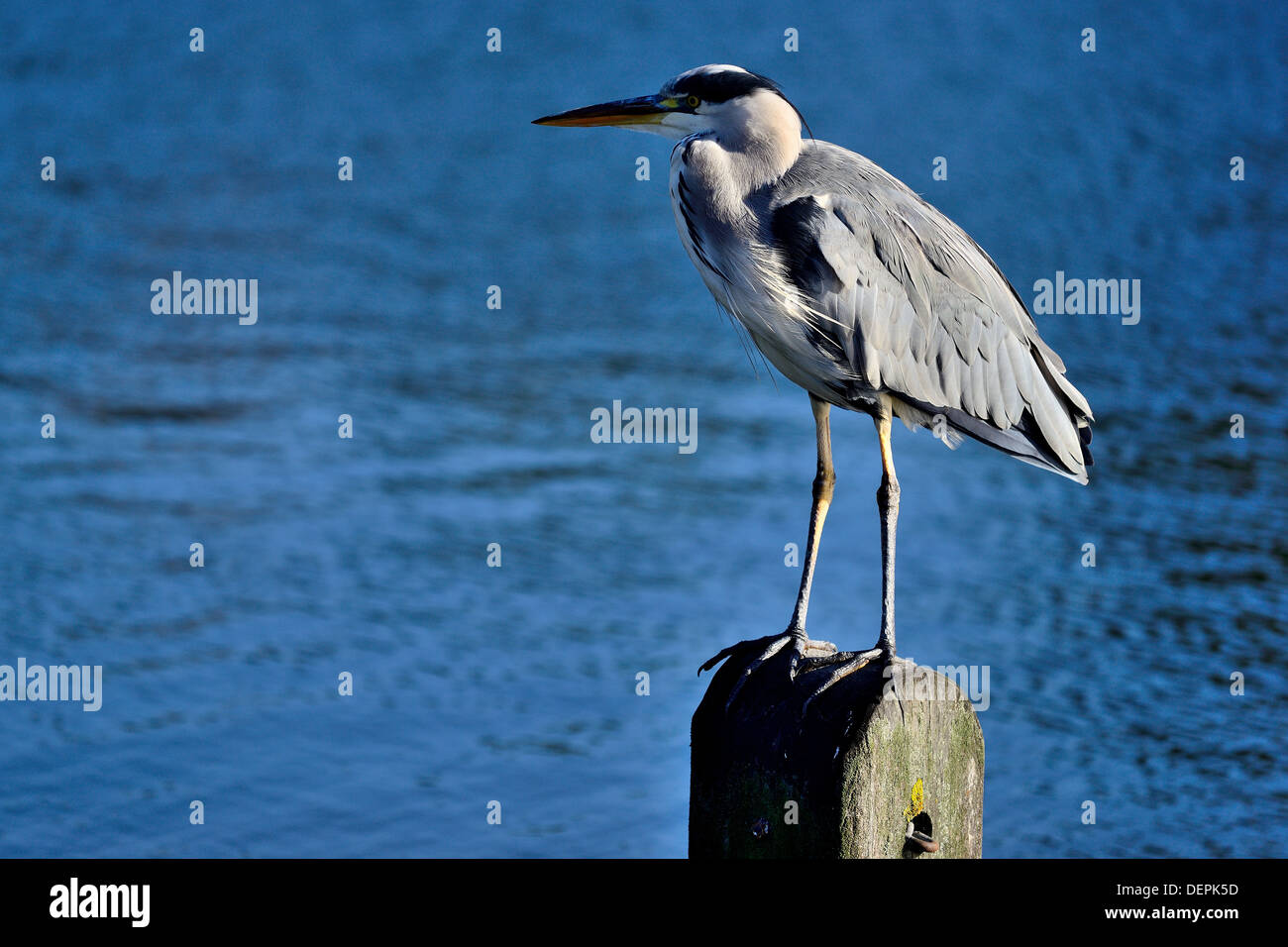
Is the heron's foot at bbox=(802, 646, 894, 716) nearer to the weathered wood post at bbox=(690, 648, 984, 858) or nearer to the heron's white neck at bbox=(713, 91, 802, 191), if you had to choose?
the weathered wood post at bbox=(690, 648, 984, 858)

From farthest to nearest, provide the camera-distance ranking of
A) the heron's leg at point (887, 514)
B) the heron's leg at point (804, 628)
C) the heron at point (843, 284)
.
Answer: the heron at point (843, 284) → the heron's leg at point (887, 514) → the heron's leg at point (804, 628)

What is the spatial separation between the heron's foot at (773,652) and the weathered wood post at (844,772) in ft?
0.28

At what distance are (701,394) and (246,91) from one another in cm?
726

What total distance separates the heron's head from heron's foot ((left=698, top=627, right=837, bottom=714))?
5.39 feet

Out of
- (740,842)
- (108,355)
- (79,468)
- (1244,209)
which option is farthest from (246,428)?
(1244,209)

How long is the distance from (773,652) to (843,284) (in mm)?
1291

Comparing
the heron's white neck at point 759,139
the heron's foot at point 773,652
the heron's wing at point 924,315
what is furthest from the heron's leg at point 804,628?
the heron's white neck at point 759,139

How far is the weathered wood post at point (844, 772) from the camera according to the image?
3.39m

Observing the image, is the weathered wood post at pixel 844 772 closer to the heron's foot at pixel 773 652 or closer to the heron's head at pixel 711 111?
the heron's foot at pixel 773 652

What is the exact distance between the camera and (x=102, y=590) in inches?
332

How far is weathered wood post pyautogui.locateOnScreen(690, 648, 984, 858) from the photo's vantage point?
3.39 meters

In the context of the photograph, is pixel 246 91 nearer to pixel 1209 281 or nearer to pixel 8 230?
pixel 8 230

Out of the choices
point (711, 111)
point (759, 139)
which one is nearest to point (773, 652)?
point (759, 139)

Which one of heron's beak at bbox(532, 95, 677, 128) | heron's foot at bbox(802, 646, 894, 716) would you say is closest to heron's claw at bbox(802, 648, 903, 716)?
heron's foot at bbox(802, 646, 894, 716)
